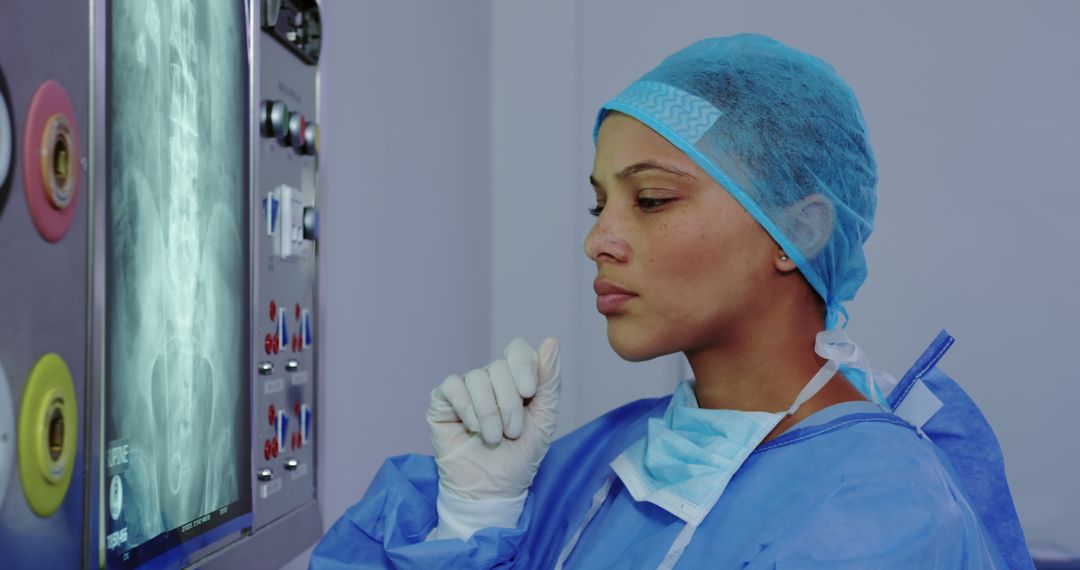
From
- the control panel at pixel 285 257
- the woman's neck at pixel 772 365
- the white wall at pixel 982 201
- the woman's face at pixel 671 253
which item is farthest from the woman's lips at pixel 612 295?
the white wall at pixel 982 201

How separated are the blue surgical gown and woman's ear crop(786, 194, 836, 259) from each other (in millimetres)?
180

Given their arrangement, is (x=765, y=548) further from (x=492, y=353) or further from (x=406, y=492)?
(x=492, y=353)

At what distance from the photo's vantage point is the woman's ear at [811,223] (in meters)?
1.07

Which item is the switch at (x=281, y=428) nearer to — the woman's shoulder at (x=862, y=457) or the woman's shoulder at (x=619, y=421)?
the woman's shoulder at (x=619, y=421)

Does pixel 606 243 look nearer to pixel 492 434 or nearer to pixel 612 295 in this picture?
pixel 612 295

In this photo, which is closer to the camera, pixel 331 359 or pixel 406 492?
pixel 406 492

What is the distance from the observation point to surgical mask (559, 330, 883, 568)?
105cm

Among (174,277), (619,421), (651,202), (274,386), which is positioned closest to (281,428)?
(274,386)

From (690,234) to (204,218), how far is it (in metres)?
0.53

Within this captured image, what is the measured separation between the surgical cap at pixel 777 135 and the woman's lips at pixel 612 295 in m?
0.16

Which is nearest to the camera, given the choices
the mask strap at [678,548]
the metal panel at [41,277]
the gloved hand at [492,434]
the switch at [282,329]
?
the metal panel at [41,277]

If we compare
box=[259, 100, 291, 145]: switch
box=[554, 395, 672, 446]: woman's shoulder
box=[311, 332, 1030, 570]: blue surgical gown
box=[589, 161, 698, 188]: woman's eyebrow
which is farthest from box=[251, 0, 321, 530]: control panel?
box=[589, 161, 698, 188]: woman's eyebrow

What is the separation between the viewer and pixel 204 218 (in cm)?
107

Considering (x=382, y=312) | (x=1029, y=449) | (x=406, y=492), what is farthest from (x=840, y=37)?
(x=406, y=492)
